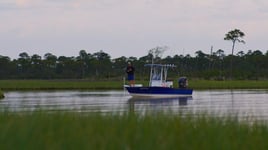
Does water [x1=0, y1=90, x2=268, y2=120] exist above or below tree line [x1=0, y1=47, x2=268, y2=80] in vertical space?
below

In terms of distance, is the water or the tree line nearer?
the water

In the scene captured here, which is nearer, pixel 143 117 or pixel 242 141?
pixel 242 141

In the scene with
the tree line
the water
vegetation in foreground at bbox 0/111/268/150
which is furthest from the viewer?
the tree line

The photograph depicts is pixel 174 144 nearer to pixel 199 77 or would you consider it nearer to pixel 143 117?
pixel 143 117

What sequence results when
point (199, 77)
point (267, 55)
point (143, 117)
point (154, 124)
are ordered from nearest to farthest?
point (154, 124)
point (143, 117)
point (199, 77)
point (267, 55)

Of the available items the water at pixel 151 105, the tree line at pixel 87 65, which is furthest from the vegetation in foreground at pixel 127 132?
the tree line at pixel 87 65

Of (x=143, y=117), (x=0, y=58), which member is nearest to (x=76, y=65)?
(x=0, y=58)

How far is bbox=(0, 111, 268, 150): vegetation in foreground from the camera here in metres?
11.1

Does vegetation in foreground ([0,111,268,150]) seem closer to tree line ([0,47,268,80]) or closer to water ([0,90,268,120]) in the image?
water ([0,90,268,120])

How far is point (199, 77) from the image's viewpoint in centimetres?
9669

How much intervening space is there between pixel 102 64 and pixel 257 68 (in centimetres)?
2665

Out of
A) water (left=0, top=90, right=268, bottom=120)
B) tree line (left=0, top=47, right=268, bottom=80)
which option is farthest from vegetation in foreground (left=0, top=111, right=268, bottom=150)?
tree line (left=0, top=47, right=268, bottom=80)

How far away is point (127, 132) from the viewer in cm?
1229

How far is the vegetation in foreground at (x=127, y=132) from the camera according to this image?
1111 cm
